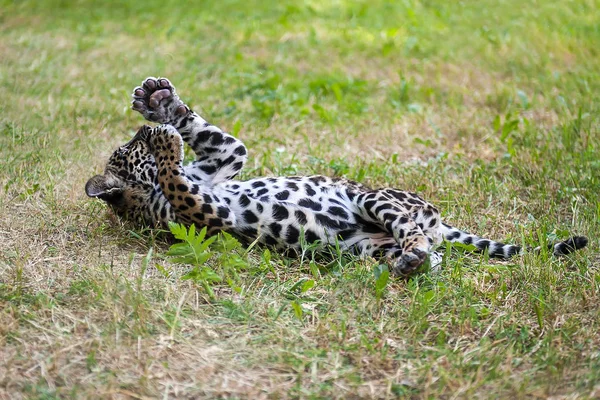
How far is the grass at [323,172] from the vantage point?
4.04 meters

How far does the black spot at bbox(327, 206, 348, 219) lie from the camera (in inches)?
215

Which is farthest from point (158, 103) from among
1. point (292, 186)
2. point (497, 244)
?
point (497, 244)

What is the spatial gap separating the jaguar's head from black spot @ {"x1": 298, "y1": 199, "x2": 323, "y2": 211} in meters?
1.08

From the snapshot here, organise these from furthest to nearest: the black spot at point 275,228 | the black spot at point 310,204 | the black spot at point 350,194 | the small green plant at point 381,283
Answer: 1. the black spot at point 350,194
2. the black spot at point 310,204
3. the black spot at point 275,228
4. the small green plant at point 381,283

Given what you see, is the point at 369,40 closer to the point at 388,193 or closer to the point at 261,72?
the point at 261,72

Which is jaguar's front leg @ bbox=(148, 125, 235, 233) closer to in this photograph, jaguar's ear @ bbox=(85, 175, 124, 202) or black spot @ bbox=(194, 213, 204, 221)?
black spot @ bbox=(194, 213, 204, 221)

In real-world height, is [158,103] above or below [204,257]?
above

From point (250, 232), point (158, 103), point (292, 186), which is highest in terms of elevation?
point (158, 103)

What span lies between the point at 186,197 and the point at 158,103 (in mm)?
987

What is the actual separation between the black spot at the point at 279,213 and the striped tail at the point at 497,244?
1138 millimetres

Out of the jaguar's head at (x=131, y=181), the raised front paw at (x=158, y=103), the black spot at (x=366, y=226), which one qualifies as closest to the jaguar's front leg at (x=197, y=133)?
the raised front paw at (x=158, y=103)

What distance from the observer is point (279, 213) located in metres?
5.32

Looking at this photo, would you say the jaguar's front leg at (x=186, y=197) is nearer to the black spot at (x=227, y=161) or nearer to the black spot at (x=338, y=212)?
the black spot at (x=227, y=161)

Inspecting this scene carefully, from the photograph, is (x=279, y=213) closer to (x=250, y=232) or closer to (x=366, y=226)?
(x=250, y=232)
